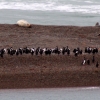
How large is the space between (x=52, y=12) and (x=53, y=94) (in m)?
30.9

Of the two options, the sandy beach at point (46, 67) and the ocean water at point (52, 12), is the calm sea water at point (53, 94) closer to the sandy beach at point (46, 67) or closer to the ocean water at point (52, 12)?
the sandy beach at point (46, 67)

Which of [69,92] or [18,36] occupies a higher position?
[18,36]

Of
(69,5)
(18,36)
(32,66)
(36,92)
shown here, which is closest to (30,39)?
(18,36)

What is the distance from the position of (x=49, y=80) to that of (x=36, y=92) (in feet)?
5.26

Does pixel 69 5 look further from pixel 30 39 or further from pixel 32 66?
pixel 32 66

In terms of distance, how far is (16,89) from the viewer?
32.3m

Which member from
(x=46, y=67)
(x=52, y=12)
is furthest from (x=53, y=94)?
(x=52, y=12)

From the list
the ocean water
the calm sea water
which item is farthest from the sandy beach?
the ocean water

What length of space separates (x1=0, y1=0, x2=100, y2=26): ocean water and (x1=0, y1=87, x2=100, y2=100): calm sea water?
21987 millimetres

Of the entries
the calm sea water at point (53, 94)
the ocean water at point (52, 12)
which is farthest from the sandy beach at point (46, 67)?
the ocean water at point (52, 12)

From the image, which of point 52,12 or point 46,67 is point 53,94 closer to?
point 46,67

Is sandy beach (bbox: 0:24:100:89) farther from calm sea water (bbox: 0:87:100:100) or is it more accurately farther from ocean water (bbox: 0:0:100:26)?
ocean water (bbox: 0:0:100:26)

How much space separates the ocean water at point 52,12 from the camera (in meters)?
55.8

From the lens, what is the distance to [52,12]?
202 ft
